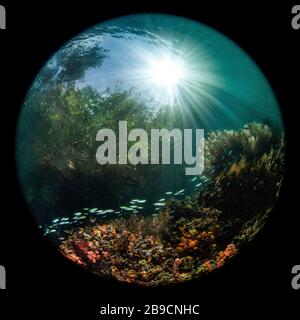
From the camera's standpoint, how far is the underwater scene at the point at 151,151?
7.38m

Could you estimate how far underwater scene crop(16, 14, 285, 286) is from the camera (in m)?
7.38

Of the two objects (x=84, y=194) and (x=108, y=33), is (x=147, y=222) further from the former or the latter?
(x=108, y=33)

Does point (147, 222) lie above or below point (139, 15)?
below

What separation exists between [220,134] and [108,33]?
219 cm

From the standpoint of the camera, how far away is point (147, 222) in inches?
296

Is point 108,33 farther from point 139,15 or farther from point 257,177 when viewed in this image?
point 257,177

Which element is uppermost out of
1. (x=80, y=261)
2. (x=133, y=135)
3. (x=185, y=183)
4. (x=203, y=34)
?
(x=203, y=34)

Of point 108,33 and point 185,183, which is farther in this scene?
point 108,33

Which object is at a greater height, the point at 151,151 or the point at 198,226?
the point at 151,151

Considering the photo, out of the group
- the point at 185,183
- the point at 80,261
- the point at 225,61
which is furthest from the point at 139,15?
the point at 80,261

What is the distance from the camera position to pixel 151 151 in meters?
7.28

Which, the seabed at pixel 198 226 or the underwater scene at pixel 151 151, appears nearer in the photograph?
the underwater scene at pixel 151 151

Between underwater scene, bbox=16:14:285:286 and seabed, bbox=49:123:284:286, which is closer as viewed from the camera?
underwater scene, bbox=16:14:285:286

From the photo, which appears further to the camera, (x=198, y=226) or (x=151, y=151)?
(x=198, y=226)
